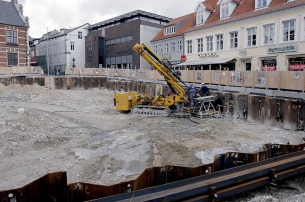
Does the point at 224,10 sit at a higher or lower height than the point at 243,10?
higher

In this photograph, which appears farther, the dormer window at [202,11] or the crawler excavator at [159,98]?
the dormer window at [202,11]

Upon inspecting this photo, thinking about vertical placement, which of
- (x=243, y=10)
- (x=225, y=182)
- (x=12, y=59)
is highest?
(x=243, y=10)

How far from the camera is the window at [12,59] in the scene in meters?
45.9

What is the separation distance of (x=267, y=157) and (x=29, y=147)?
8817mm

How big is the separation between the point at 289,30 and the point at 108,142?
2081cm

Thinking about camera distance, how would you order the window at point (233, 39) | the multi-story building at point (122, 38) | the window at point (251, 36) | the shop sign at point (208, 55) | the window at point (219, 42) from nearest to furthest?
the window at point (251, 36)
the window at point (233, 39)
the window at point (219, 42)
the shop sign at point (208, 55)
the multi-story building at point (122, 38)

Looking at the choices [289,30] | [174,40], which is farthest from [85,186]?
[174,40]

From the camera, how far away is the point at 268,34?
26469mm

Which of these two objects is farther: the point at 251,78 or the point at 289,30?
the point at 289,30

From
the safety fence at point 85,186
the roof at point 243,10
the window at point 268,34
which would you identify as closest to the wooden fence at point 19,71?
the roof at point 243,10

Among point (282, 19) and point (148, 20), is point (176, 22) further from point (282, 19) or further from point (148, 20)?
point (282, 19)

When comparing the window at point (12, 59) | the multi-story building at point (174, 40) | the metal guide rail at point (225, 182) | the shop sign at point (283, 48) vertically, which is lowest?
the metal guide rail at point (225, 182)

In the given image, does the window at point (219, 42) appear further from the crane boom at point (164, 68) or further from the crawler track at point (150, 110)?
the crawler track at point (150, 110)

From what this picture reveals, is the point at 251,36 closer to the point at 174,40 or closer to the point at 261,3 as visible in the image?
the point at 261,3
